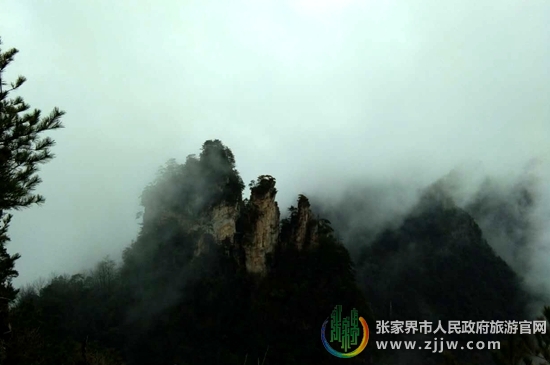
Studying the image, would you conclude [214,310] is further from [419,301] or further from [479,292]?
[479,292]

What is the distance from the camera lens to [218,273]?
119 ft

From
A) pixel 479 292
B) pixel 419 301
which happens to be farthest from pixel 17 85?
pixel 479 292

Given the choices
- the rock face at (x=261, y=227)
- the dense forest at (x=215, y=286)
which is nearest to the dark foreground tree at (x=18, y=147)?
the dense forest at (x=215, y=286)

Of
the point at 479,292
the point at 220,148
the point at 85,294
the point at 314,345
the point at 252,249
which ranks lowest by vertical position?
the point at 314,345

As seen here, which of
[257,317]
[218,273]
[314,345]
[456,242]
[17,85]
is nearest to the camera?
[17,85]

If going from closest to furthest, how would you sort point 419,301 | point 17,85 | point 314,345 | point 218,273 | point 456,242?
point 17,85 < point 314,345 < point 218,273 < point 419,301 < point 456,242

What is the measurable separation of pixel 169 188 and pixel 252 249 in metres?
9.80
